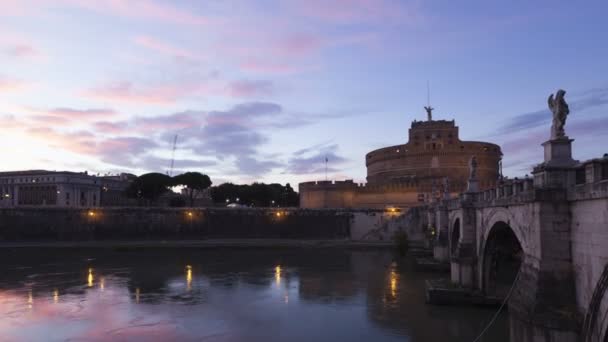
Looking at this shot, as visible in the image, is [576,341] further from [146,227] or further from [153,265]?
[146,227]

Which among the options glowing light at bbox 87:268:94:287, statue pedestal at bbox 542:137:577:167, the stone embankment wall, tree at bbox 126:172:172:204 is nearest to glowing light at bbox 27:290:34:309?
glowing light at bbox 87:268:94:287

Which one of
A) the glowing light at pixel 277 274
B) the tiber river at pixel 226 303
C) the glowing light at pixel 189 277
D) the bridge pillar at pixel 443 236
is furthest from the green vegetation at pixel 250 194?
the bridge pillar at pixel 443 236

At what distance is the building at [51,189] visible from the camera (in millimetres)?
98812

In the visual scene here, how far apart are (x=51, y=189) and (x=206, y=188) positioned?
111 ft

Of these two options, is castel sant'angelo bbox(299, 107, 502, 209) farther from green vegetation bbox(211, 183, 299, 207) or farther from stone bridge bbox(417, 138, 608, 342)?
stone bridge bbox(417, 138, 608, 342)

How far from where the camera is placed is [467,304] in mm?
22156

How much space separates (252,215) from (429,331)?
166 ft

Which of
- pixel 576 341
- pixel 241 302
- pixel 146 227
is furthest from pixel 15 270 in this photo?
pixel 576 341

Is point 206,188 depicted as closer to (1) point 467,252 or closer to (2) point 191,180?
(2) point 191,180

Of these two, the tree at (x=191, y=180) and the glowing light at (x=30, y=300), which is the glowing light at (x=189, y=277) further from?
the tree at (x=191, y=180)

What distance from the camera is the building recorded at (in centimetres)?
9881

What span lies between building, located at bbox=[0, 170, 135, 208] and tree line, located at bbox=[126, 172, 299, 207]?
1538 cm

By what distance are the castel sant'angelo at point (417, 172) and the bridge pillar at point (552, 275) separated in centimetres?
5963

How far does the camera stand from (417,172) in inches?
3044
